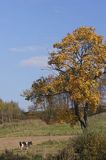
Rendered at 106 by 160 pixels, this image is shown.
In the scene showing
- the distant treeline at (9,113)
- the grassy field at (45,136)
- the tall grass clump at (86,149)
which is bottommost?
the tall grass clump at (86,149)

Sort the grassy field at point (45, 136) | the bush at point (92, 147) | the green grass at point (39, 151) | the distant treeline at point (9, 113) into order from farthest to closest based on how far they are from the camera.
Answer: the distant treeline at point (9, 113) → the grassy field at point (45, 136) → the green grass at point (39, 151) → the bush at point (92, 147)

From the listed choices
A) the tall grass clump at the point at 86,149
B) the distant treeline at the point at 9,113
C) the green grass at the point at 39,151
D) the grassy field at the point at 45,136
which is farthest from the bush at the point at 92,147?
the distant treeline at the point at 9,113

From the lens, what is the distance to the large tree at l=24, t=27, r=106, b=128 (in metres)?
35.5

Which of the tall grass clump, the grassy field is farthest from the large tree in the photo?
the tall grass clump

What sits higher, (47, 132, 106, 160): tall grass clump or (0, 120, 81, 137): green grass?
(0, 120, 81, 137): green grass

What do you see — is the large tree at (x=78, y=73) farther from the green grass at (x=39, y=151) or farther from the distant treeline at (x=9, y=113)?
the distant treeline at (x=9, y=113)

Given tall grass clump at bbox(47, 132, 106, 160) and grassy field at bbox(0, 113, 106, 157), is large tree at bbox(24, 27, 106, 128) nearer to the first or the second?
grassy field at bbox(0, 113, 106, 157)

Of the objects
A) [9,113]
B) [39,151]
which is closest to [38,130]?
[39,151]

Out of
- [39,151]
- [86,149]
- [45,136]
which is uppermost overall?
[45,136]

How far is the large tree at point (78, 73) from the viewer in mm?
35531

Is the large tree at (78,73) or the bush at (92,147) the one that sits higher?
the large tree at (78,73)

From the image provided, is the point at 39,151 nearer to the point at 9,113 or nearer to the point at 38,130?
the point at 38,130

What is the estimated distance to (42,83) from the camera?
123 ft

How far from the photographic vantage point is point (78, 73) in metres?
36.0
